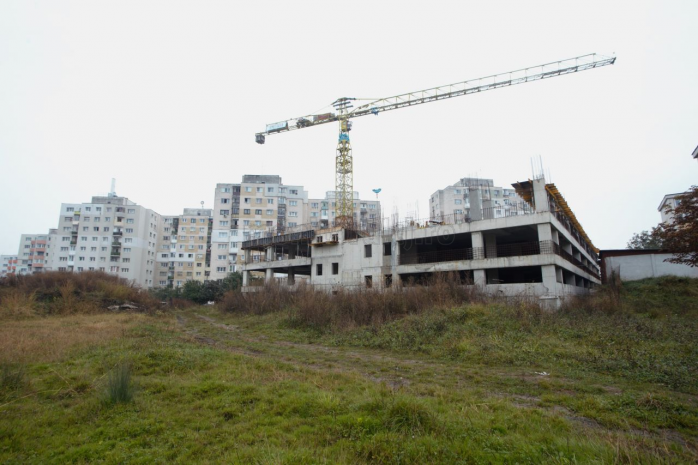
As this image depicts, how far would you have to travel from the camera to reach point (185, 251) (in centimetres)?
7300

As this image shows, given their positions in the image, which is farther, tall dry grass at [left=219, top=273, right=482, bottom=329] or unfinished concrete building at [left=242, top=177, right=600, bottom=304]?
unfinished concrete building at [left=242, top=177, right=600, bottom=304]

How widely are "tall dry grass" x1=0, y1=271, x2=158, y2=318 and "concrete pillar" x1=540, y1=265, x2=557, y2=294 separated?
97.1 ft

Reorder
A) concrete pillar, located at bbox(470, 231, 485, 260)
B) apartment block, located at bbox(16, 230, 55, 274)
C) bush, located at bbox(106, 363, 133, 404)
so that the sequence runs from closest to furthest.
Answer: bush, located at bbox(106, 363, 133, 404) → concrete pillar, located at bbox(470, 231, 485, 260) → apartment block, located at bbox(16, 230, 55, 274)

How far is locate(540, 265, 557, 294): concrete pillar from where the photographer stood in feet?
69.0

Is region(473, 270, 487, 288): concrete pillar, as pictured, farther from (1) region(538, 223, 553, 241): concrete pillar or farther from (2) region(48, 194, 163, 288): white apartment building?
(2) region(48, 194, 163, 288): white apartment building

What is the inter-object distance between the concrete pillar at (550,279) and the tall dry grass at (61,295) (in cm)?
2961

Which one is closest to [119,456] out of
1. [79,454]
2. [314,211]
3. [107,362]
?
[79,454]

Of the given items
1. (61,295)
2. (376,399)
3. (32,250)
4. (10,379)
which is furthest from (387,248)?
(32,250)

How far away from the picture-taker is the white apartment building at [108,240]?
67562mm

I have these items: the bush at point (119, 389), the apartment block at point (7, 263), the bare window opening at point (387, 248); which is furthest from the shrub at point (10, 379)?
the apartment block at point (7, 263)

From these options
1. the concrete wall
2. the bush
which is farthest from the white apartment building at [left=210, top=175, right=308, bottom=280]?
the bush

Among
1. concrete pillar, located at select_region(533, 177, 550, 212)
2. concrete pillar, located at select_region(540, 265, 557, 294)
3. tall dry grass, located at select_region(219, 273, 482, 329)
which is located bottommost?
tall dry grass, located at select_region(219, 273, 482, 329)

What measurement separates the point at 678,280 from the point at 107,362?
1330 inches

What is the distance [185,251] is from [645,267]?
7238 centimetres
